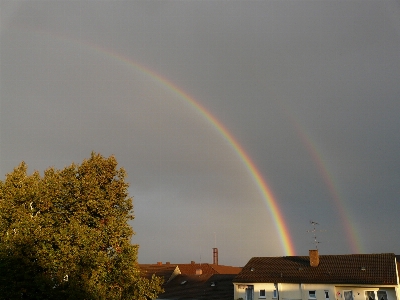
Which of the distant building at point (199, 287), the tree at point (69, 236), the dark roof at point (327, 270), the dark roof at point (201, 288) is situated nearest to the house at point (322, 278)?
the dark roof at point (327, 270)

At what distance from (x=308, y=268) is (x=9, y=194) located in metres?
35.0

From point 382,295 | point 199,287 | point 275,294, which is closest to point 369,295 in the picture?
point 382,295

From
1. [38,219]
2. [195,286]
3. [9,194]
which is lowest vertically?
[195,286]

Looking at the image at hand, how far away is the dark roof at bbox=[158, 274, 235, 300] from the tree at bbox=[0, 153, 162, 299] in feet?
94.2

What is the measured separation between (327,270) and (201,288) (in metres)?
18.5

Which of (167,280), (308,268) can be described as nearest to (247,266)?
(308,268)

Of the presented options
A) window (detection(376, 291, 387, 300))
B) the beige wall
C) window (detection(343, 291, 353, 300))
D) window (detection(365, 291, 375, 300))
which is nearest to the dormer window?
the beige wall

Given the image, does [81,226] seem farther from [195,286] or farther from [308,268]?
[195,286]

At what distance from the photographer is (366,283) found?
132 feet

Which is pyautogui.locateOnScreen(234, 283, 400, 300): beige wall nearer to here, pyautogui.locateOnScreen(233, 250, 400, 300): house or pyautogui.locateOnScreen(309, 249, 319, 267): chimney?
pyautogui.locateOnScreen(233, 250, 400, 300): house

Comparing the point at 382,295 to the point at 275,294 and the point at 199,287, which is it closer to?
the point at 275,294

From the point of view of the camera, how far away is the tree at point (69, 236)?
66.4 feet

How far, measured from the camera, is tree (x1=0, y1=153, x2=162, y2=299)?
797 inches

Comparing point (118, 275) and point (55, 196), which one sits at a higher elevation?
point (55, 196)
